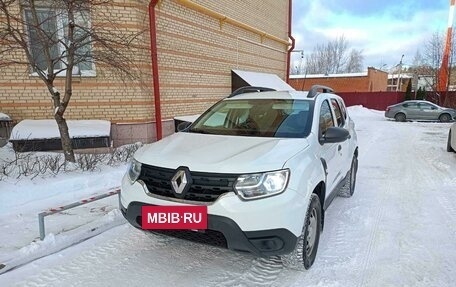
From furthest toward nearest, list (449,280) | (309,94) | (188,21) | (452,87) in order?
(452,87) < (188,21) < (309,94) < (449,280)

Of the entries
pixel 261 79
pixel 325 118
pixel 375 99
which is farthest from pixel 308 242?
pixel 375 99

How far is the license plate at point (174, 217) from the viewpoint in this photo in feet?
8.28

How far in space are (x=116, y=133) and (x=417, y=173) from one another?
6772mm

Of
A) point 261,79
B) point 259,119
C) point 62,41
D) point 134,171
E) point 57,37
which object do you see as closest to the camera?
point 134,171

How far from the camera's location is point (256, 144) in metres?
2.97

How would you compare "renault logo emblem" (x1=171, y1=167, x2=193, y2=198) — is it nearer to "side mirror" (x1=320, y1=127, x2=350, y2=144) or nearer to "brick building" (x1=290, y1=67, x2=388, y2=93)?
"side mirror" (x1=320, y1=127, x2=350, y2=144)

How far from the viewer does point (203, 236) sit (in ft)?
8.66

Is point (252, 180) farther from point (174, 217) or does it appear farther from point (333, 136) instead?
point (333, 136)

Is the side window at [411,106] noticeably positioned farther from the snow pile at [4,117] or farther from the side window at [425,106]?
the snow pile at [4,117]

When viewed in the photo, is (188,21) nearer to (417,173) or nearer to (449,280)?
(417,173)

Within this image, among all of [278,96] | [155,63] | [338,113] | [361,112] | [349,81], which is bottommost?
[361,112]

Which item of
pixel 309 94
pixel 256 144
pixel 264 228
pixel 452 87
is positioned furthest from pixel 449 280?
pixel 452 87

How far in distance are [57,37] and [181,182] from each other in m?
5.89

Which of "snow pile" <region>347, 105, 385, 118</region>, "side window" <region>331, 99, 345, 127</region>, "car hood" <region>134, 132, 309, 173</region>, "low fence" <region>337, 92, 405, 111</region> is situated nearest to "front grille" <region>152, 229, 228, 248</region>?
"car hood" <region>134, 132, 309, 173</region>
